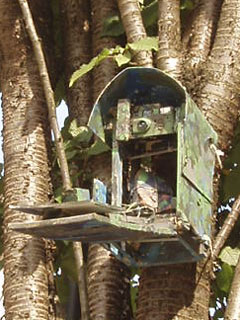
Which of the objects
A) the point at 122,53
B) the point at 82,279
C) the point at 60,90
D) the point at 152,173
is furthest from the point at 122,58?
the point at 82,279

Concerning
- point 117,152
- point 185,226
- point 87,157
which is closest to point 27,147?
point 87,157

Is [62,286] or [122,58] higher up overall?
[122,58]

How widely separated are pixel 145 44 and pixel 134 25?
0.14 m

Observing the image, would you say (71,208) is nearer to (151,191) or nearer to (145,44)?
(151,191)

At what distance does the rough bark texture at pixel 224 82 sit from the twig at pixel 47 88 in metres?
0.37

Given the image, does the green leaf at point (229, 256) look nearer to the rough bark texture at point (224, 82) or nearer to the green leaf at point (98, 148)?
the rough bark texture at point (224, 82)

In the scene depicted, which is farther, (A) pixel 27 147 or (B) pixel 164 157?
(A) pixel 27 147

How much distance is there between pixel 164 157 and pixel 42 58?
0.46 metres

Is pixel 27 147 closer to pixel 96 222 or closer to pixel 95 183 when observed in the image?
pixel 95 183

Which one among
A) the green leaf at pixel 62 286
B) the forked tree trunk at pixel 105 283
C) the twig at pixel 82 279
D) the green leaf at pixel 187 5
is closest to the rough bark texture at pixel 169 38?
the green leaf at pixel 187 5

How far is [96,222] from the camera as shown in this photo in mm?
2225

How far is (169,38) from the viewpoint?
282 cm

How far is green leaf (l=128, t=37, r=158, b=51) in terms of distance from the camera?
109 inches

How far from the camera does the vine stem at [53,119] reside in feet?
8.79
